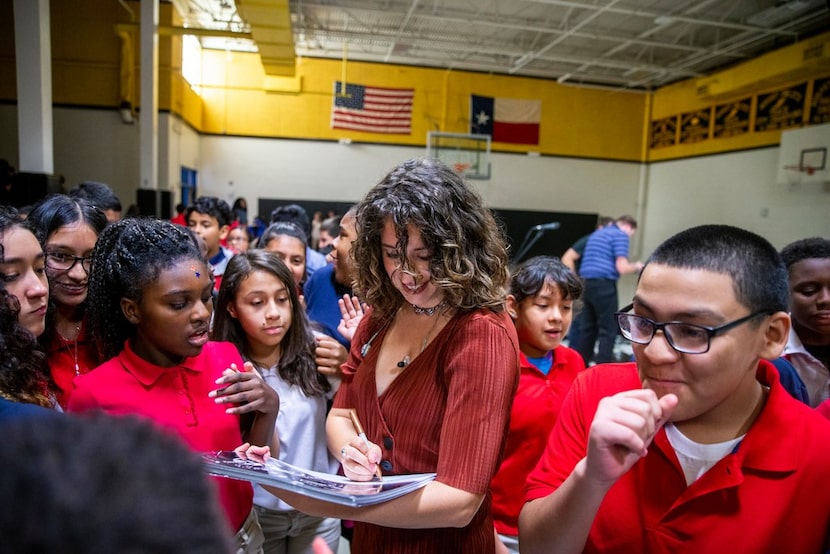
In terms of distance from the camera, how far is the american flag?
11.8 meters

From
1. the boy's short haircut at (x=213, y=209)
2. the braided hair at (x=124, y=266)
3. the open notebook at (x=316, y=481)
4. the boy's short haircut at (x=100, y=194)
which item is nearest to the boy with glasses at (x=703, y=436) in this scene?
the open notebook at (x=316, y=481)

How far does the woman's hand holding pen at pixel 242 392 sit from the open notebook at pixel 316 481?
0.21 meters

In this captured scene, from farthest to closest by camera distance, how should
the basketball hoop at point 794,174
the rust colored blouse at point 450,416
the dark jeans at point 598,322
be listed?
the basketball hoop at point 794,174, the dark jeans at point 598,322, the rust colored blouse at point 450,416

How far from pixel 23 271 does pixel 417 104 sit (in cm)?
1167

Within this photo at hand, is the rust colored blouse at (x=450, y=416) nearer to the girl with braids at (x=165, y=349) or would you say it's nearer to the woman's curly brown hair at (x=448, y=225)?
the woman's curly brown hair at (x=448, y=225)

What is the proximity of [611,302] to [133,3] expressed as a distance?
928 centimetres

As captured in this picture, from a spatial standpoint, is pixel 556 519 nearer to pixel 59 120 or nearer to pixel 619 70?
pixel 59 120

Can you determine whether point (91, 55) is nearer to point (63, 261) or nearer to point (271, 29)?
point (271, 29)

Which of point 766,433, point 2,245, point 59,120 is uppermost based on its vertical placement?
point 59,120

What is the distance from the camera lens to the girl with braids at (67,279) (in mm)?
1563

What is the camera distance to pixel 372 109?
1198 centimetres

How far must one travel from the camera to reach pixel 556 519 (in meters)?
0.99

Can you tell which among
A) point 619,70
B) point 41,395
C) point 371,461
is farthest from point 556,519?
point 619,70

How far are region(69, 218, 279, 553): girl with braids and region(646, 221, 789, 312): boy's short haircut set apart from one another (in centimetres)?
108
